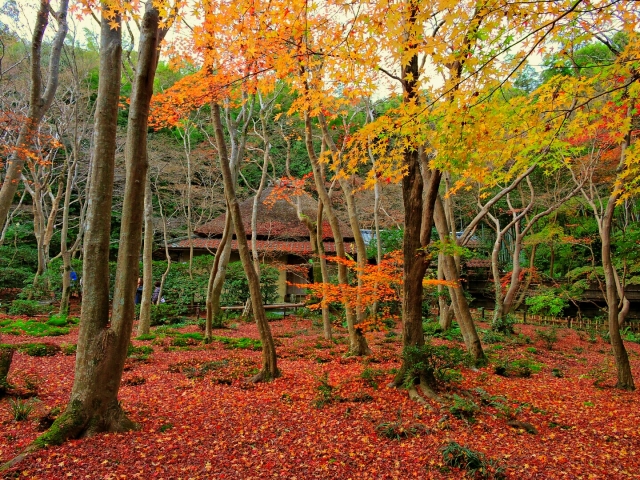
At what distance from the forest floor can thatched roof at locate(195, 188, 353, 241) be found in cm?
1170

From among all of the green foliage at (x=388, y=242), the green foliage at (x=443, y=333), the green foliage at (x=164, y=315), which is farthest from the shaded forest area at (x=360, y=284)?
the green foliage at (x=388, y=242)

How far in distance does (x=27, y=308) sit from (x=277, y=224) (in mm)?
10640

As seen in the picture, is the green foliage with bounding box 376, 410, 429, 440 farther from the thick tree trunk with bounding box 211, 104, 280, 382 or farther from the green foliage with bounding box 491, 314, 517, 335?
the green foliage with bounding box 491, 314, 517, 335

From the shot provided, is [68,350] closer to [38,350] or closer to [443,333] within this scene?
[38,350]

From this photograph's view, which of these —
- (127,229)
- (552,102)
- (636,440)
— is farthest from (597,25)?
(127,229)

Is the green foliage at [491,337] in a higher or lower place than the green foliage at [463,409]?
lower

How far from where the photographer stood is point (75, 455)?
10.4ft

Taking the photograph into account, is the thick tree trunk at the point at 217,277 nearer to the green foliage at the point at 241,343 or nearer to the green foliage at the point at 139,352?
the green foliage at the point at 241,343

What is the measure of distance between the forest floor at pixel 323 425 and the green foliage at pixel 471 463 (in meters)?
0.02

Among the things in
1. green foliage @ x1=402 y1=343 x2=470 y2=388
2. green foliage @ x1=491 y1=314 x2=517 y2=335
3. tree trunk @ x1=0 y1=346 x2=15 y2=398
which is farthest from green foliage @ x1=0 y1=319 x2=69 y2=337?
green foliage @ x1=491 y1=314 x2=517 y2=335

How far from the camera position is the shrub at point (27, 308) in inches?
498

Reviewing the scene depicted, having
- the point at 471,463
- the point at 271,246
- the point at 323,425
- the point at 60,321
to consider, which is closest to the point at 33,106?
the point at 323,425

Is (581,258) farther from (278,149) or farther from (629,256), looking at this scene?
(278,149)

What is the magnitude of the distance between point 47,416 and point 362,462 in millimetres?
3112
